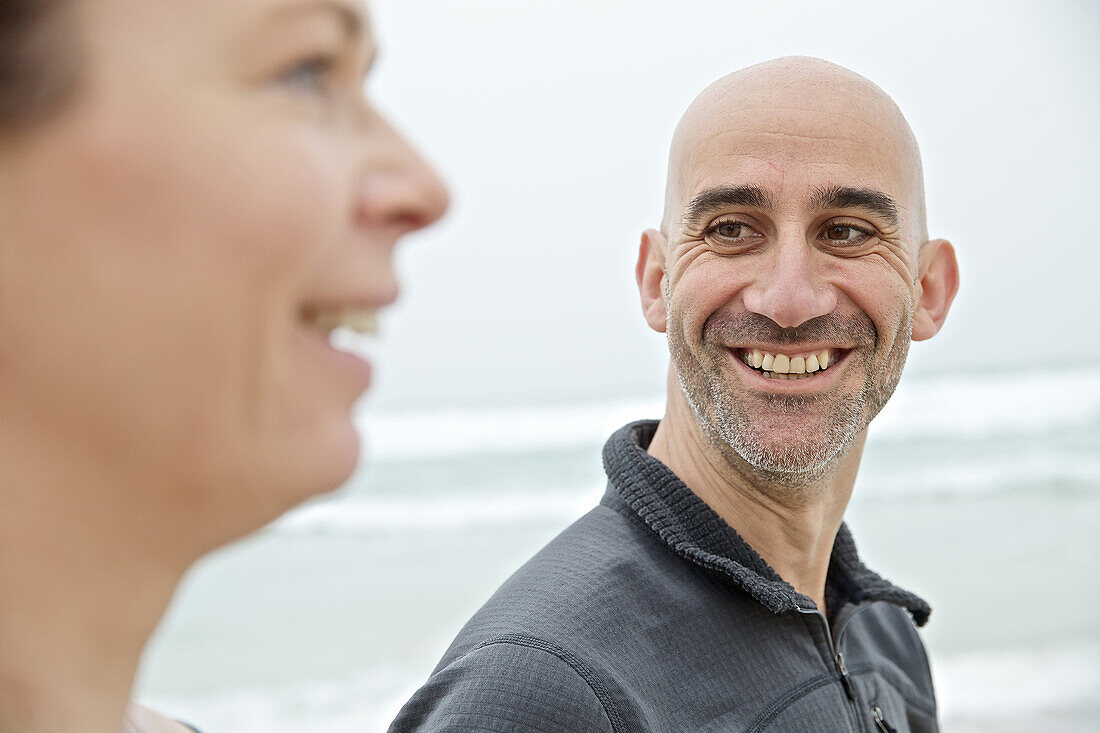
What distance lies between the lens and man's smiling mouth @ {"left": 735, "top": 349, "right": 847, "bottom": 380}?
5.44 feet

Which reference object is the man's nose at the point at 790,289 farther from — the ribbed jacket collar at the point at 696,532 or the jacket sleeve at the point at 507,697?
the jacket sleeve at the point at 507,697

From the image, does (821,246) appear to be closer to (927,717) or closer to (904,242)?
(904,242)

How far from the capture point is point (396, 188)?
52 centimetres

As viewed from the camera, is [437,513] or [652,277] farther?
[437,513]

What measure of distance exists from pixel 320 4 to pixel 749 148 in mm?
1255

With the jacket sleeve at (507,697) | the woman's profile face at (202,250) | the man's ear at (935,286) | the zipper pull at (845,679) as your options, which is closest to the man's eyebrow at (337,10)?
the woman's profile face at (202,250)

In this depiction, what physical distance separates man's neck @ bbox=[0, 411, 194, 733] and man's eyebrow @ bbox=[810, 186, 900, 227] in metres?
1.31

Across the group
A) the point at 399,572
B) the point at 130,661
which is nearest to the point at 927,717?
the point at 130,661

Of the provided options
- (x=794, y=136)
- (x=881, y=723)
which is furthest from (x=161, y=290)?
(x=881, y=723)

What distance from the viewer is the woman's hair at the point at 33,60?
45cm

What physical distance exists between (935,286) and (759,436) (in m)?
0.52

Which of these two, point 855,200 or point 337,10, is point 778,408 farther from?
point 337,10

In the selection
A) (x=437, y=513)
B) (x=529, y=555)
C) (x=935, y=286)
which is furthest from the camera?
Answer: (x=437, y=513)

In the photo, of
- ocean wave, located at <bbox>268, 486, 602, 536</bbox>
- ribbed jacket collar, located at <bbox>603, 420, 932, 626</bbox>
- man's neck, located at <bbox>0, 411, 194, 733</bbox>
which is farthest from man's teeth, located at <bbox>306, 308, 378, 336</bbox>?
ocean wave, located at <bbox>268, 486, 602, 536</bbox>
